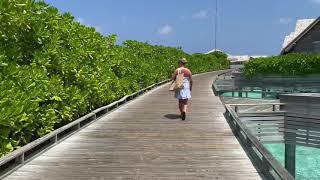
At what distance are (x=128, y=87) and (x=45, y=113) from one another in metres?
A: 12.7

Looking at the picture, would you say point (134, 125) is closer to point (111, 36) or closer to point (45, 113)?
point (45, 113)

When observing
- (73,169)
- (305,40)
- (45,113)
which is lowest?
(73,169)

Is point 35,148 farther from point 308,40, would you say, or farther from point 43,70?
point 308,40

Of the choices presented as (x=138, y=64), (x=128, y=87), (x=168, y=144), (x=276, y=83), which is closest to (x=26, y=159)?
(x=168, y=144)

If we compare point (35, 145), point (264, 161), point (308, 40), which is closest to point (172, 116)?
point (35, 145)

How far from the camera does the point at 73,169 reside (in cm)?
798

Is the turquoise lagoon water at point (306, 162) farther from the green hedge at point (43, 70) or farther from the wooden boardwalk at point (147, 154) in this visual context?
the green hedge at point (43, 70)

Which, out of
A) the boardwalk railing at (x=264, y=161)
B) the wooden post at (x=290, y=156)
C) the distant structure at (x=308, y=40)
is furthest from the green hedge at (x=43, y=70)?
the distant structure at (x=308, y=40)

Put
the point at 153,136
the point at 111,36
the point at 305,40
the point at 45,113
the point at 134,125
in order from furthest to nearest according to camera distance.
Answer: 1. the point at 305,40
2. the point at 111,36
3. the point at 134,125
4. the point at 153,136
5. the point at 45,113

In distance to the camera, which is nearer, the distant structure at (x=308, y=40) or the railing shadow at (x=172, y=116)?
the railing shadow at (x=172, y=116)

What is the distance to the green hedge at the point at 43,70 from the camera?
8125mm

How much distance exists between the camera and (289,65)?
30281 millimetres

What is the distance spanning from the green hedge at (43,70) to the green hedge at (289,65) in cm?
1543

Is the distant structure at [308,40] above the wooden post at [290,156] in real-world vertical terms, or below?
above
